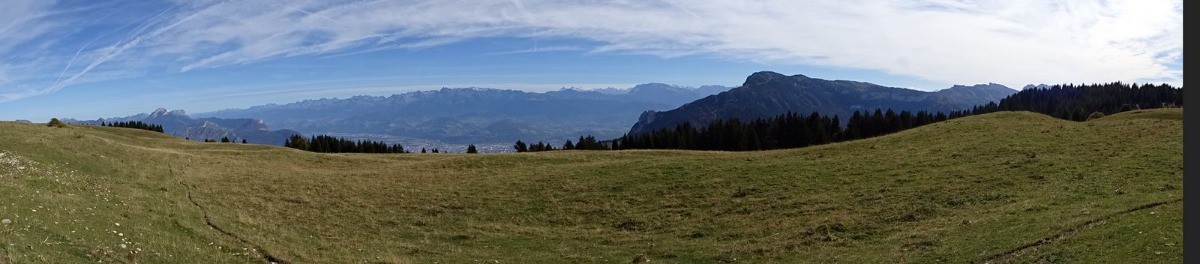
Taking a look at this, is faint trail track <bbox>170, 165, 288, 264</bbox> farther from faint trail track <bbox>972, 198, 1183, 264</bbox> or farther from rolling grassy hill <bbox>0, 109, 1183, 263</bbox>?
faint trail track <bbox>972, 198, 1183, 264</bbox>

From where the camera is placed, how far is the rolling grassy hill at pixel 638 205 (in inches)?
766

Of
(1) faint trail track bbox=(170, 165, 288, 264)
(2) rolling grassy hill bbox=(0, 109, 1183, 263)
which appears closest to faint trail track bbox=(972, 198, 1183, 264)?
(2) rolling grassy hill bbox=(0, 109, 1183, 263)

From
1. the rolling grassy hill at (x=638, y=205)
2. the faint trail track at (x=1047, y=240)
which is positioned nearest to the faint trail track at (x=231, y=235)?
the rolling grassy hill at (x=638, y=205)

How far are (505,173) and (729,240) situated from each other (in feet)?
80.3

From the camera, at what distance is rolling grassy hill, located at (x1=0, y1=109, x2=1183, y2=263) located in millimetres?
19455

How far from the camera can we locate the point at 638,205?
35.1 metres

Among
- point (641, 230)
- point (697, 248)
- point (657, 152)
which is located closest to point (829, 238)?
point (697, 248)

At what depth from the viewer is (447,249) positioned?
1034 inches

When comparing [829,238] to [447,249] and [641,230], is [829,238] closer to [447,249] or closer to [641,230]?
[641,230]

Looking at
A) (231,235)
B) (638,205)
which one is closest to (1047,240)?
(638,205)

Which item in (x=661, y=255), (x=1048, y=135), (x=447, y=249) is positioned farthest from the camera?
(x=1048, y=135)

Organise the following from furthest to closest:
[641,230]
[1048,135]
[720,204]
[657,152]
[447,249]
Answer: [657,152], [1048,135], [720,204], [641,230], [447,249]

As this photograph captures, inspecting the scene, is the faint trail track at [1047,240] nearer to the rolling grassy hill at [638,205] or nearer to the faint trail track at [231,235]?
the rolling grassy hill at [638,205]

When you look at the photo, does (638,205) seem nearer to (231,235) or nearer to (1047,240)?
(231,235)
